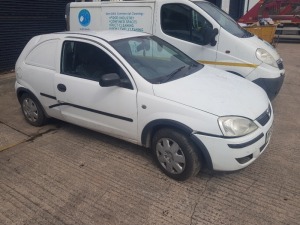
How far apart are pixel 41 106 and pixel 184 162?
2.50 m

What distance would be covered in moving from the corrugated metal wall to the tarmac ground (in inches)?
181

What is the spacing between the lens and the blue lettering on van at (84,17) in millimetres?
6641

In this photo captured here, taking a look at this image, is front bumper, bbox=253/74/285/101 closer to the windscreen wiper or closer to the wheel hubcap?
the windscreen wiper

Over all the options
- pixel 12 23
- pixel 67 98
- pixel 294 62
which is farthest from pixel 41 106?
pixel 294 62

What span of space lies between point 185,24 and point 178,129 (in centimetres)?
301

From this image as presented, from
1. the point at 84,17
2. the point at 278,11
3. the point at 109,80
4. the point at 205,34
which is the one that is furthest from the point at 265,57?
the point at 278,11

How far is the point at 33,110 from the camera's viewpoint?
467 cm

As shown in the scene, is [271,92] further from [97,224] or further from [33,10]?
[33,10]

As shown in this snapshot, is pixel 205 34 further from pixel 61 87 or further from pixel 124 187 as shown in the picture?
pixel 124 187

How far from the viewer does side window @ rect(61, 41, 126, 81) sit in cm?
362

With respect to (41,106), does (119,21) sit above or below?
above

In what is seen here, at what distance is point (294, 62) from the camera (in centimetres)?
912

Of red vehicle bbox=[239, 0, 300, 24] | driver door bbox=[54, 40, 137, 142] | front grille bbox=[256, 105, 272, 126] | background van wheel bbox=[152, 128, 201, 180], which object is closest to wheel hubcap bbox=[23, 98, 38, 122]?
driver door bbox=[54, 40, 137, 142]

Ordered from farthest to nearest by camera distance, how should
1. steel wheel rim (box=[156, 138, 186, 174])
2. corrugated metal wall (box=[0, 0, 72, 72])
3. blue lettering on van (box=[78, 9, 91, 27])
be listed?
1. corrugated metal wall (box=[0, 0, 72, 72])
2. blue lettering on van (box=[78, 9, 91, 27])
3. steel wheel rim (box=[156, 138, 186, 174])
